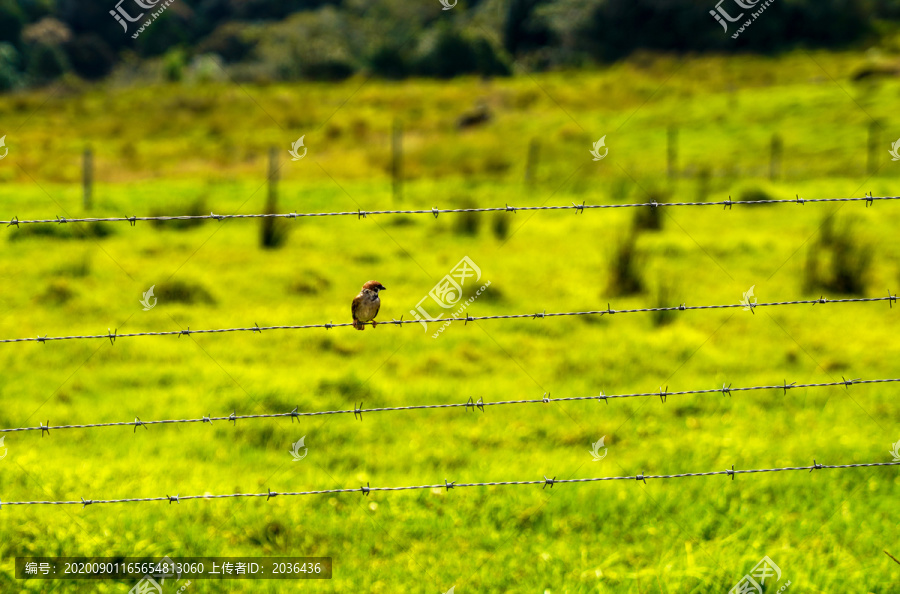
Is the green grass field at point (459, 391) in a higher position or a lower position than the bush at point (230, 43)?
lower

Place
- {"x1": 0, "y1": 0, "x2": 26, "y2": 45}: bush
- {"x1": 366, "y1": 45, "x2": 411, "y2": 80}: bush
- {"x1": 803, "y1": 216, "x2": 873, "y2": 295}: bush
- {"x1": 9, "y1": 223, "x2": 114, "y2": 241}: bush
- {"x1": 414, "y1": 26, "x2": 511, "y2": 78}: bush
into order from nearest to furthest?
{"x1": 803, "y1": 216, "x2": 873, "y2": 295}: bush, {"x1": 9, "y1": 223, "x2": 114, "y2": 241}: bush, {"x1": 414, "y1": 26, "x2": 511, "y2": 78}: bush, {"x1": 366, "y1": 45, "x2": 411, "y2": 80}: bush, {"x1": 0, "y1": 0, "x2": 26, "y2": 45}: bush

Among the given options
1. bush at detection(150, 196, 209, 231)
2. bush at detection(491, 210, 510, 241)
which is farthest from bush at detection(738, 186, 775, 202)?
bush at detection(150, 196, 209, 231)

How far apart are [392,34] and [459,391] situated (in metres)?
86.7

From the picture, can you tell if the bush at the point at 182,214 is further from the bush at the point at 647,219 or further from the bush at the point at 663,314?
the bush at the point at 663,314

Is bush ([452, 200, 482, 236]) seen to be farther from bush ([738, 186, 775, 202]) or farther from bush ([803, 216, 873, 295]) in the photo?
bush ([738, 186, 775, 202])

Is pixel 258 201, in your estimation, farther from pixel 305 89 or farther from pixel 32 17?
pixel 32 17

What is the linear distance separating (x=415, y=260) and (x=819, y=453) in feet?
23.3

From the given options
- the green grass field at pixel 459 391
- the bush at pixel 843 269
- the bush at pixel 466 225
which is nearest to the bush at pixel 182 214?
the green grass field at pixel 459 391

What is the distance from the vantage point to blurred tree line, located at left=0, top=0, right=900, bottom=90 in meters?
60.5

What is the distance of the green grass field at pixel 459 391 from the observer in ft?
17.1

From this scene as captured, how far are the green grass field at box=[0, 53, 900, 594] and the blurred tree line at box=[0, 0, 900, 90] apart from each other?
42101mm

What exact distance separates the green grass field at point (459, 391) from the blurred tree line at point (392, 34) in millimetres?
42101

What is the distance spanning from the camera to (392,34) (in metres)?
89.5

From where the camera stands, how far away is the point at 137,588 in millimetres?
4660
